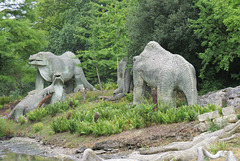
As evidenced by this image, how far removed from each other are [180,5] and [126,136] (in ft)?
30.7

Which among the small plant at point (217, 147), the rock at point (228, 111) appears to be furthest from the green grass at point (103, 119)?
the small plant at point (217, 147)

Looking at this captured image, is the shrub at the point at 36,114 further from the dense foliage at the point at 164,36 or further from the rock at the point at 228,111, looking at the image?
the rock at the point at 228,111

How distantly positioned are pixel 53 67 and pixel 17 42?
286 centimetres

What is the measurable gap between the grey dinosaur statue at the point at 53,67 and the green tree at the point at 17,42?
4.95 ft

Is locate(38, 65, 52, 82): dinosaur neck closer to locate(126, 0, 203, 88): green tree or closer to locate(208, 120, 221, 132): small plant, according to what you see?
locate(126, 0, 203, 88): green tree

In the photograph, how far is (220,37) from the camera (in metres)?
14.8

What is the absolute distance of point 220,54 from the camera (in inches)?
560

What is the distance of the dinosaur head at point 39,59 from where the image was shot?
1897cm

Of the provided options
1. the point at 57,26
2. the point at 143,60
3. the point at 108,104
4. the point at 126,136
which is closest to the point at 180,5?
the point at 143,60

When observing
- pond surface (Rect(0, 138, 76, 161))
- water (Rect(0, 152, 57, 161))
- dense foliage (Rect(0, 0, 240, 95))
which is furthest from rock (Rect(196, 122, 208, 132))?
dense foliage (Rect(0, 0, 240, 95))

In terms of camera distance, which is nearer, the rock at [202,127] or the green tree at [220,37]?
the rock at [202,127]

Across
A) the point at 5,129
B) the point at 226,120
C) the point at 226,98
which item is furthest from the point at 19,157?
the point at 226,98

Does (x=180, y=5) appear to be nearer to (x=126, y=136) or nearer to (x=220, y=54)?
(x=220, y=54)

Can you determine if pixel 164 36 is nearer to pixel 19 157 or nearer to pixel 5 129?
pixel 5 129
